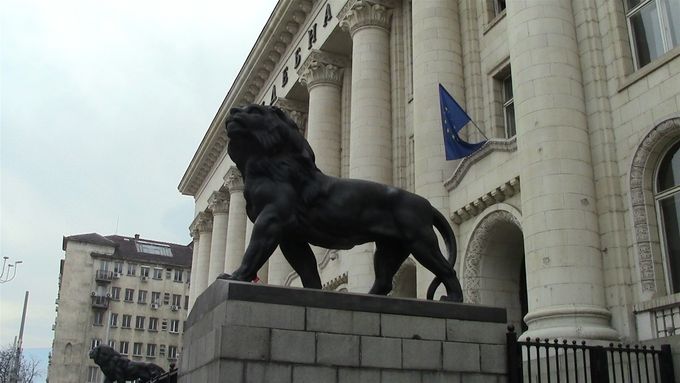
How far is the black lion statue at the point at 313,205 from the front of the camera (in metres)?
10.1

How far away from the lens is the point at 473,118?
22922 millimetres

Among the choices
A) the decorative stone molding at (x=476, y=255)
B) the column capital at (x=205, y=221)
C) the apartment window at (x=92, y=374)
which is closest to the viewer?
the decorative stone molding at (x=476, y=255)

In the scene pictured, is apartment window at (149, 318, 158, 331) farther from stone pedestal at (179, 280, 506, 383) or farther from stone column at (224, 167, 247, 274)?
stone pedestal at (179, 280, 506, 383)

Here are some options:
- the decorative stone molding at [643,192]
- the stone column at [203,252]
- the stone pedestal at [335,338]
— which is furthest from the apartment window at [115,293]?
the stone pedestal at [335,338]

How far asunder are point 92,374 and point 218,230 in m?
44.5

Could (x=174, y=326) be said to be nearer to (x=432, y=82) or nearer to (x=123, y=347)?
(x=123, y=347)

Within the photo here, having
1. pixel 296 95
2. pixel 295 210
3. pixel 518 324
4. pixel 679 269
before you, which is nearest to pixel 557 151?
pixel 679 269

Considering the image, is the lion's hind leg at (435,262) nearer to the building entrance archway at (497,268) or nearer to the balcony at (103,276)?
the building entrance archway at (497,268)

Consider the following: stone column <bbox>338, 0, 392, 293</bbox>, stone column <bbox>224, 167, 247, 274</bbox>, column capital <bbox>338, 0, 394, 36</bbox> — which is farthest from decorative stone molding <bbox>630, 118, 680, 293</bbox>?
stone column <bbox>224, 167, 247, 274</bbox>

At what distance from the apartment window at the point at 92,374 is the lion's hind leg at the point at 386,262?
275 feet

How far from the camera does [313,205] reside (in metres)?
10.1

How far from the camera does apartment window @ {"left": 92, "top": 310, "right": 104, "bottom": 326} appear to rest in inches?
3514

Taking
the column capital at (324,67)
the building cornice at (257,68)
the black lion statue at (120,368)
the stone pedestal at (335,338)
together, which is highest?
the building cornice at (257,68)

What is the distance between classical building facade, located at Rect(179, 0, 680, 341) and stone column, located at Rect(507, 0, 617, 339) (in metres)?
0.03
